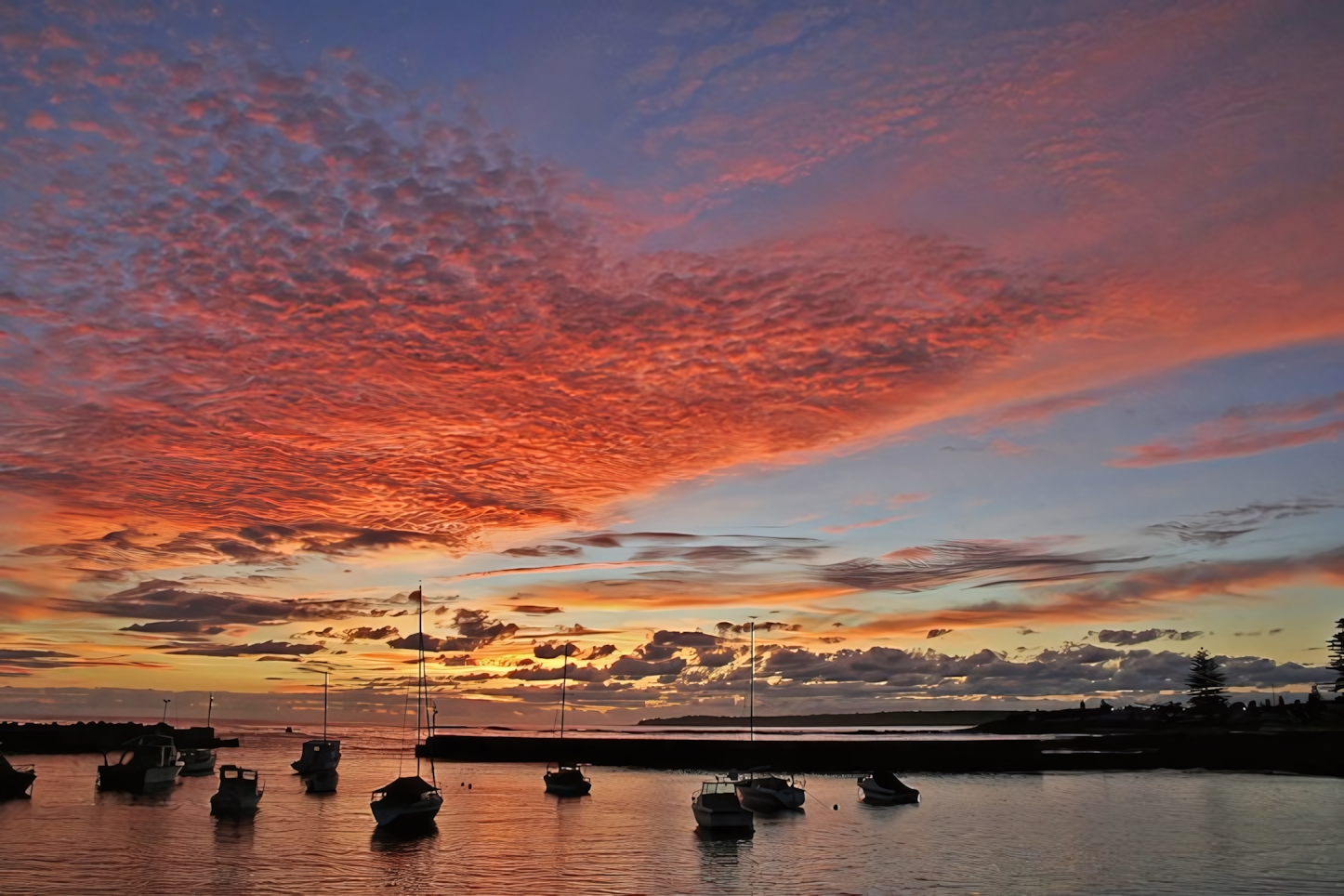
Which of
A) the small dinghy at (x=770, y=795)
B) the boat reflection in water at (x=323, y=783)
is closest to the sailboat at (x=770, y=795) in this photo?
the small dinghy at (x=770, y=795)

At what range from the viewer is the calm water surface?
49.8 metres

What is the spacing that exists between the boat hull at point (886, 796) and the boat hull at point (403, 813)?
133 feet

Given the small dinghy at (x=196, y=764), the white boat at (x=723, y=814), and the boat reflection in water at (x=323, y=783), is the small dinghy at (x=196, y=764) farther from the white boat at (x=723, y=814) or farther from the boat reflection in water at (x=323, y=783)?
the white boat at (x=723, y=814)

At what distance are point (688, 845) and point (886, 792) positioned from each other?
1232 inches

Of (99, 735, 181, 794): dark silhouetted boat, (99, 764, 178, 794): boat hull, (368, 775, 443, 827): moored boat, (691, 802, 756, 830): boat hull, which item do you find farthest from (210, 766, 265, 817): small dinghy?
(691, 802, 756, 830): boat hull

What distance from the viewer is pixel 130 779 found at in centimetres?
9800

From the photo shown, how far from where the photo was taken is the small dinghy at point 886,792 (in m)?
88.6

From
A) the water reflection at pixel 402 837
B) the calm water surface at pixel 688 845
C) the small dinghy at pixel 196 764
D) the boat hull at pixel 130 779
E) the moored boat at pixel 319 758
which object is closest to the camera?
the calm water surface at pixel 688 845

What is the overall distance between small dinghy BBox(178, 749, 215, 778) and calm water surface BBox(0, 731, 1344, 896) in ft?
78.1

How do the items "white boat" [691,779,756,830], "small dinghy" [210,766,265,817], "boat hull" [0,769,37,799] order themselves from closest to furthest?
"white boat" [691,779,756,830] < "small dinghy" [210,766,265,817] < "boat hull" [0,769,37,799]

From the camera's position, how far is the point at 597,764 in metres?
147

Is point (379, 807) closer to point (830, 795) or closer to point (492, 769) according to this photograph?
point (830, 795)

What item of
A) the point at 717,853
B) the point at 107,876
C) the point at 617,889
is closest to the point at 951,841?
the point at 717,853

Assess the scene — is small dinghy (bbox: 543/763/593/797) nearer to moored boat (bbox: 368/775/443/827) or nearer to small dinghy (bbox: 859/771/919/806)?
small dinghy (bbox: 859/771/919/806)
